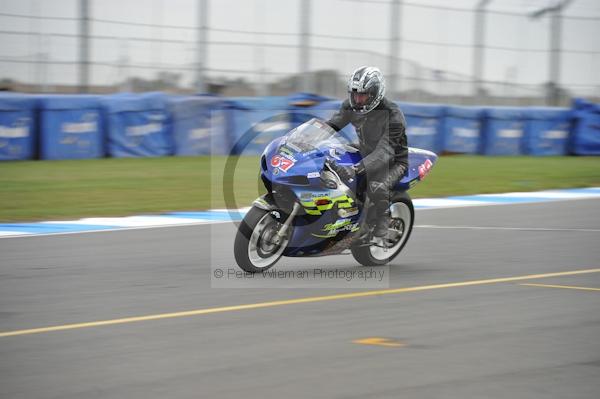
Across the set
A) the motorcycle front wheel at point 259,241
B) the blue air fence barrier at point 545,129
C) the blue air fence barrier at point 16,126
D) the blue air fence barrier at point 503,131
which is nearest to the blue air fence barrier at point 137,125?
the blue air fence barrier at point 16,126

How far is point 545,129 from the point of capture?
2553 cm

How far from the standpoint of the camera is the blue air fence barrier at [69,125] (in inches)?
748

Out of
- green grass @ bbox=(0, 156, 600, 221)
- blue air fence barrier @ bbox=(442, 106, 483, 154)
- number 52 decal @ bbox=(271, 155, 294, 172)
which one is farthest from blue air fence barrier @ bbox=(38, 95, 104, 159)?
number 52 decal @ bbox=(271, 155, 294, 172)

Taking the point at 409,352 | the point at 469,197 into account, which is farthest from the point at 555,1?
the point at 409,352

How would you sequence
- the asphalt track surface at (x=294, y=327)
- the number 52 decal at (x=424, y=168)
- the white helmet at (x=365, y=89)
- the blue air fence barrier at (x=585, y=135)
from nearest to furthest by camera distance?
the asphalt track surface at (x=294, y=327) < the white helmet at (x=365, y=89) < the number 52 decal at (x=424, y=168) < the blue air fence barrier at (x=585, y=135)

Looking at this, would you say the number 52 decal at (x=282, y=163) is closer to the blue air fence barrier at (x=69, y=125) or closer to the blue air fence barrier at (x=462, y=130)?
the blue air fence barrier at (x=69, y=125)

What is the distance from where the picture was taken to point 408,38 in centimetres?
2655

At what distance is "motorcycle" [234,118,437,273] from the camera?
25.9 feet

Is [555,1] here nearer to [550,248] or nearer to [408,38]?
[408,38]

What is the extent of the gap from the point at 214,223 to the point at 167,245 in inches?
74.5

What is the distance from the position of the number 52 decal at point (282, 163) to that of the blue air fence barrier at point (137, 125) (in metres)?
12.5

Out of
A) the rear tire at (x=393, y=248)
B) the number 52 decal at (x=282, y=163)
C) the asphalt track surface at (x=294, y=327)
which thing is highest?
the number 52 decal at (x=282, y=163)

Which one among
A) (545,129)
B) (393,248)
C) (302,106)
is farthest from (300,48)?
(393,248)

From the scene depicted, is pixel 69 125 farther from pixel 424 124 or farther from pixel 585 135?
pixel 585 135
